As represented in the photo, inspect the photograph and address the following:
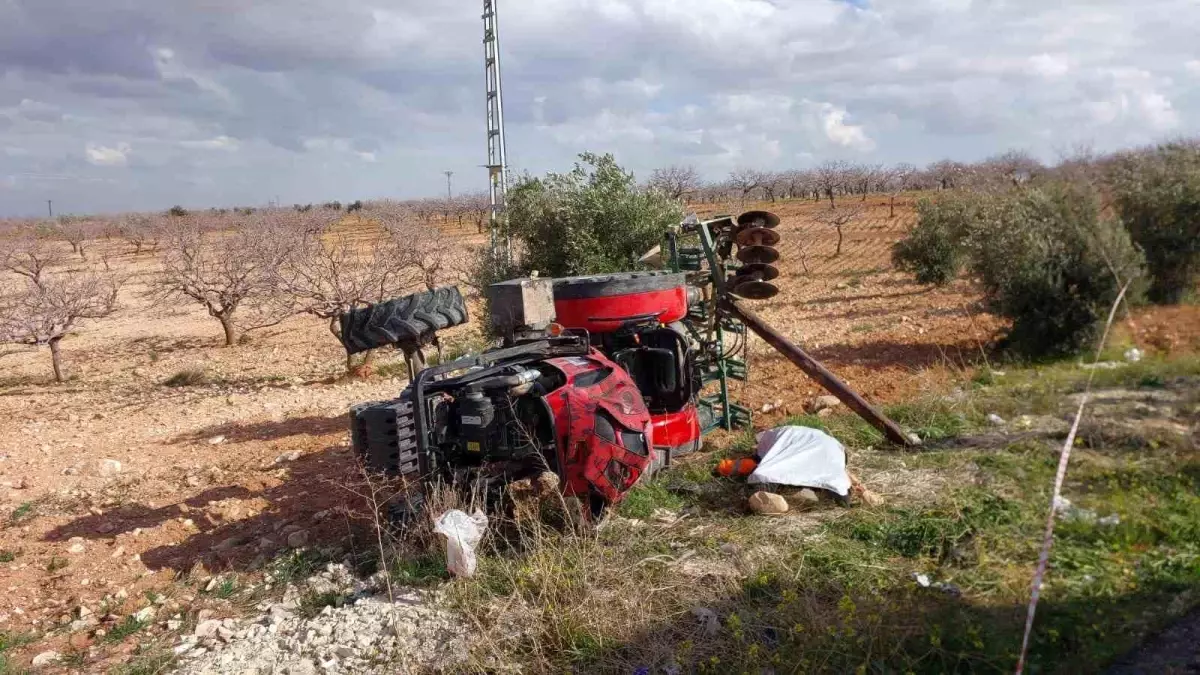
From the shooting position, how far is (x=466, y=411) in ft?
16.0

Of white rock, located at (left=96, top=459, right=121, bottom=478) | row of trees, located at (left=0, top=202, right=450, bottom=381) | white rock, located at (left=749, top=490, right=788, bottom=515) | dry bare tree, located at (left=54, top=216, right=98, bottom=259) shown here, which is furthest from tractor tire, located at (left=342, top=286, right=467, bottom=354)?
dry bare tree, located at (left=54, top=216, right=98, bottom=259)

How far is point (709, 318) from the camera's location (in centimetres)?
730

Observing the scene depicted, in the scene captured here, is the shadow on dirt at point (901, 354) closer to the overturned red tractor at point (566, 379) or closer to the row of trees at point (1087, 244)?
the row of trees at point (1087, 244)

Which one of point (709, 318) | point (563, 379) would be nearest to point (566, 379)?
point (563, 379)

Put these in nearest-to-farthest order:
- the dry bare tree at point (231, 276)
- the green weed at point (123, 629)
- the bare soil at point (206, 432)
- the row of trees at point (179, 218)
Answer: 1. the green weed at point (123, 629)
2. the bare soil at point (206, 432)
3. the dry bare tree at point (231, 276)
4. the row of trees at point (179, 218)

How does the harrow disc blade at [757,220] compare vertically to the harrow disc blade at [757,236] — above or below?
above

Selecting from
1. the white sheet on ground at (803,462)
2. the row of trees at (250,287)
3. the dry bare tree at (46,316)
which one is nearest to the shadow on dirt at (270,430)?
the row of trees at (250,287)

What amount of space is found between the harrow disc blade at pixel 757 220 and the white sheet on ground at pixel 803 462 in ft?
5.74

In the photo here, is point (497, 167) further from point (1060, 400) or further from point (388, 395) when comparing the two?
point (1060, 400)

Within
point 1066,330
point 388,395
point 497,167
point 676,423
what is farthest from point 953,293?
point 676,423

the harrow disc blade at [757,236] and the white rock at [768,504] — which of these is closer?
the white rock at [768,504]

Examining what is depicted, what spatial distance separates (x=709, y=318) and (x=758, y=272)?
2.39 ft

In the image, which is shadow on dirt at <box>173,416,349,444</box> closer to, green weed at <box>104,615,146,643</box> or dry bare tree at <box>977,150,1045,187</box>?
green weed at <box>104,615,146,643</box>

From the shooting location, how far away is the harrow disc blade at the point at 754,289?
6.77 metres
